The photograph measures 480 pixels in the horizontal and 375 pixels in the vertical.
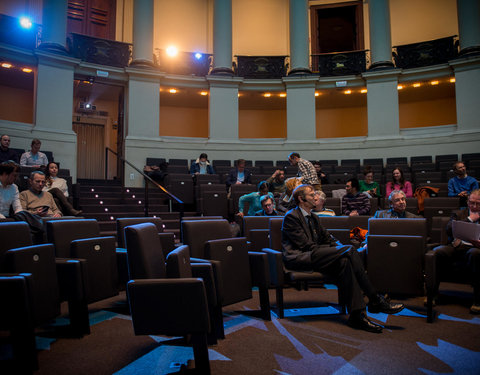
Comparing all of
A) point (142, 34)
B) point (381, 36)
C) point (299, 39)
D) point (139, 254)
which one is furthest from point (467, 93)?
point (139, 254)

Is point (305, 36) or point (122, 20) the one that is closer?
point (305, 36)

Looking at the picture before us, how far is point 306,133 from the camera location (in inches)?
420

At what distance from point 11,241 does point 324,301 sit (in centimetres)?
256

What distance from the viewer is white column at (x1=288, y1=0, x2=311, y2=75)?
1090 cm

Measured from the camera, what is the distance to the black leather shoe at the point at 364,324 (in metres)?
2.58

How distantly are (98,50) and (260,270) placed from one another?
365 inches

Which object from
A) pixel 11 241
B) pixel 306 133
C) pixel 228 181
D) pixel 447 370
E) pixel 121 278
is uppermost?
pixel 306 133

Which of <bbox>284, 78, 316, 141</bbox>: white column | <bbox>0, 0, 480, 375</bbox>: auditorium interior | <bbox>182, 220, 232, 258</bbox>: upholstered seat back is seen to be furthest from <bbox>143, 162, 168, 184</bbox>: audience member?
<bbox>182, 220, 232, 258</bbox>: upholstered seat back

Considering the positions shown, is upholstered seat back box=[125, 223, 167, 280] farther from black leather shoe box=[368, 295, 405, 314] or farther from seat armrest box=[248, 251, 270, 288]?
black leather shoe box=[368, 295, 405, 314]

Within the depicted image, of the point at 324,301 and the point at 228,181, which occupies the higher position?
the point at 228,181

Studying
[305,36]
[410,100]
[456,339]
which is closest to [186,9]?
[305,36]

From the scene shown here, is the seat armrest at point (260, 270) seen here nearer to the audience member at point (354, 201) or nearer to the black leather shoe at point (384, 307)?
the black leather shoe at point (384, 307)

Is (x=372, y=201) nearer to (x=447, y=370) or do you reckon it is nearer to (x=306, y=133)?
(x=447, y=370)

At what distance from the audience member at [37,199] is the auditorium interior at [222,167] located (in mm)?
1012
